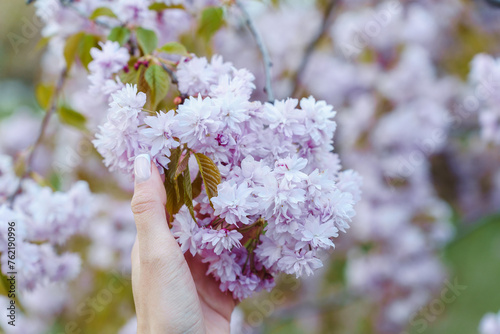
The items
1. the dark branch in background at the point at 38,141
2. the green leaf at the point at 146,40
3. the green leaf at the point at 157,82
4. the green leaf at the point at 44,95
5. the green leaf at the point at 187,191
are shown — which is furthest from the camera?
the green leaf at the point at 44,95

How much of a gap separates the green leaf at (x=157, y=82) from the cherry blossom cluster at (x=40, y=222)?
0.52 m

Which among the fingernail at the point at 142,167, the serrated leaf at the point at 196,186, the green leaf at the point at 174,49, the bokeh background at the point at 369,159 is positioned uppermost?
the green leaf at the point at 174,49

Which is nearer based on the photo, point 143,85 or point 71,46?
point 143,85

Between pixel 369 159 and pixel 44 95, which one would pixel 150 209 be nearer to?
pixel 44 95

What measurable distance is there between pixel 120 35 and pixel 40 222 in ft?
1.80

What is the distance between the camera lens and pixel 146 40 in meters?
0.97

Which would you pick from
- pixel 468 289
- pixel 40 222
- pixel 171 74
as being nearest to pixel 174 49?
pixel 171 74

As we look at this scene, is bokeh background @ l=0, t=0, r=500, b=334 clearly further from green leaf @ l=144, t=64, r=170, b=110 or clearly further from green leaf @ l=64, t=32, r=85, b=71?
green leaf @ l=144, t=64, r=170, b=110

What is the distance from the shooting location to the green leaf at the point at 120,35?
100 centimetres

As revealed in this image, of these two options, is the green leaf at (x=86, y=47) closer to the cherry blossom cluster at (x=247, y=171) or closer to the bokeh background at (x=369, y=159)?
the cherry blossom cluster at (x=247, y=171)

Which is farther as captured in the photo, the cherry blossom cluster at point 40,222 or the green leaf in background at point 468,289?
the green leaf in background at point 468,289

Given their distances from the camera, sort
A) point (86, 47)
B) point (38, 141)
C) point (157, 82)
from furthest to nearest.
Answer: point (38, 141) < point (86, 47) < point (157, 82)

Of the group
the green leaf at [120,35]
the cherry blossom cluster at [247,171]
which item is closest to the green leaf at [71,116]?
the green leaf at [120,35]

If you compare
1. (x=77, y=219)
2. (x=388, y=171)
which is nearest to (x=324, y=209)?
(x=77, y=219)
